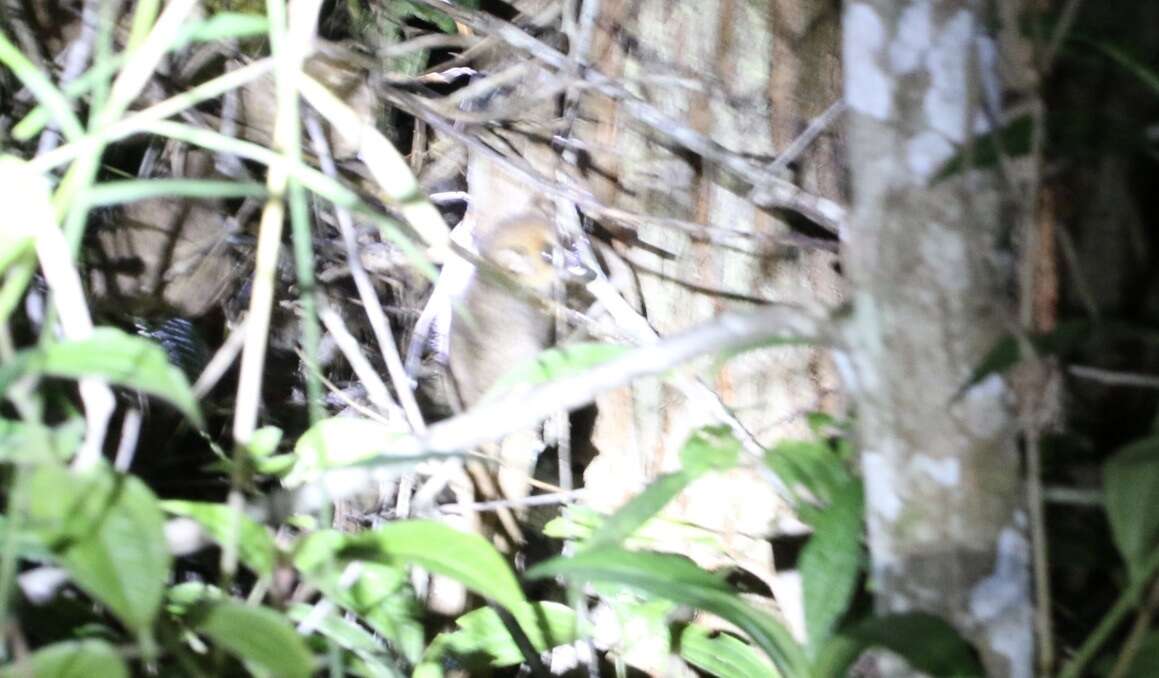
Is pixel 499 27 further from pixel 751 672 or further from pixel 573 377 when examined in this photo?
pixel 751 672

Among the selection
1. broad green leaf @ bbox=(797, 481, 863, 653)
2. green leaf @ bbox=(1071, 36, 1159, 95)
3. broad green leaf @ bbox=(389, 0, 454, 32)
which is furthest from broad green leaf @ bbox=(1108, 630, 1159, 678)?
broad green leaf @ bbox=(389, 0, 454, 32)

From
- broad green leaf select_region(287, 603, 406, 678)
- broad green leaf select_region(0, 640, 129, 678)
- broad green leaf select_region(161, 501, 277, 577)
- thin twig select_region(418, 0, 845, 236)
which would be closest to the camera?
broad green leaf select_region(0, 640, 129, 678)

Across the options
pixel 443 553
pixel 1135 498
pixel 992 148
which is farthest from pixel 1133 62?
pixel 443 553

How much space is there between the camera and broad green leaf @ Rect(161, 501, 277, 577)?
0.50 meters

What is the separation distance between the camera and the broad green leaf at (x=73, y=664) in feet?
1.30

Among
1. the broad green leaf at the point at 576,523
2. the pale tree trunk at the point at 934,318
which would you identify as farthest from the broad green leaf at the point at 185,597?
the pale tree trunk at the point at 934,318

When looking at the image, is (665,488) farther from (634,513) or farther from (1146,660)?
(1146,660)

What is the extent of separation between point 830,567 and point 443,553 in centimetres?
21

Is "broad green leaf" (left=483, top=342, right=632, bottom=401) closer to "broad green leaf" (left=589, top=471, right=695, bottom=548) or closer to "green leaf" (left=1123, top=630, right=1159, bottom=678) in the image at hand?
"broad green leaf" (left=589, top=471, right=695, bottom=548)

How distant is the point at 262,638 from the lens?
436 mm

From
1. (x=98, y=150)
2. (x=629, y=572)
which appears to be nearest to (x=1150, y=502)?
(x=629, y=572)

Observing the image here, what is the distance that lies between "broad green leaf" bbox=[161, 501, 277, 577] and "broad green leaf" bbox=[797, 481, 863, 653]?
28 cm

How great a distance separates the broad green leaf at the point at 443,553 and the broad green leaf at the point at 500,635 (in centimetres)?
14

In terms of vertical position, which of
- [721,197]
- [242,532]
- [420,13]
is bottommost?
[242,532]
